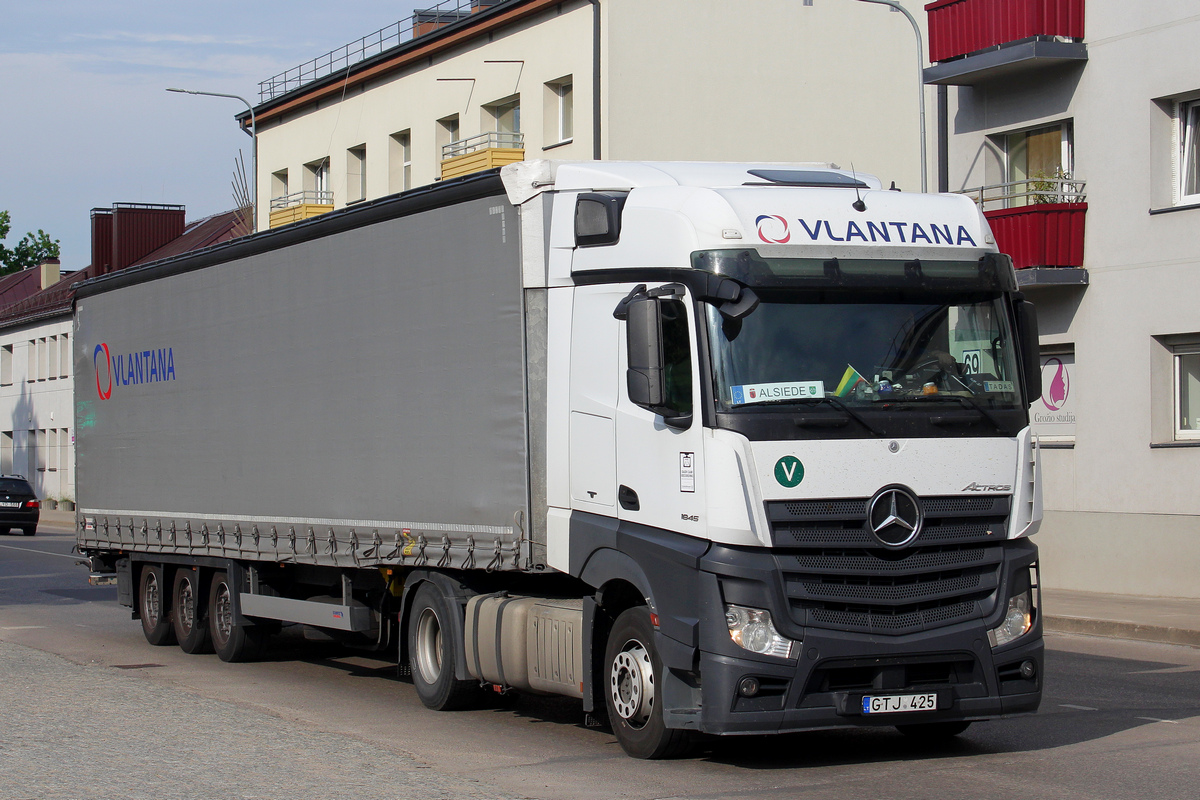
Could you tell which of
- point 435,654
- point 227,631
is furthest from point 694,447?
point 227,631

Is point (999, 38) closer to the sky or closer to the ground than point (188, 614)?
closer to the sky

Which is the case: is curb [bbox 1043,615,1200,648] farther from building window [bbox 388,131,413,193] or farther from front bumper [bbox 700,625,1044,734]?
building window [bbox 388,131,413,193]

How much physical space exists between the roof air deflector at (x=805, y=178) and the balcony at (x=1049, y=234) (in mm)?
11475

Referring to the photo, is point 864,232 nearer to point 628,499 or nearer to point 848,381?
point 848,381

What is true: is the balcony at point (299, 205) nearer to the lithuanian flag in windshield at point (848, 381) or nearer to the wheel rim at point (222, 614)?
the wheel rim at point (222, 614)

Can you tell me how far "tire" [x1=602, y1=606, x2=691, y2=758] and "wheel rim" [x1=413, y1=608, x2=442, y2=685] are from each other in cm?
208

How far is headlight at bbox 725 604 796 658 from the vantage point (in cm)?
786

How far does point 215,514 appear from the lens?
13.7 metres

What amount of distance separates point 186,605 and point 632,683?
7.39 meters

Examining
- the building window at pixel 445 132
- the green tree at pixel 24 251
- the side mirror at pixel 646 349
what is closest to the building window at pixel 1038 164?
the side mirror at pixel 646 349

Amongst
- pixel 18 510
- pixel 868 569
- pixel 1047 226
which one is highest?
pixel 1047 226

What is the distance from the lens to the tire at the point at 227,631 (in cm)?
1366

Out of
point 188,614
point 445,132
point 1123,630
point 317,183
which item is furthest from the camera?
point 317,183

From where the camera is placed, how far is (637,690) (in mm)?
8516
